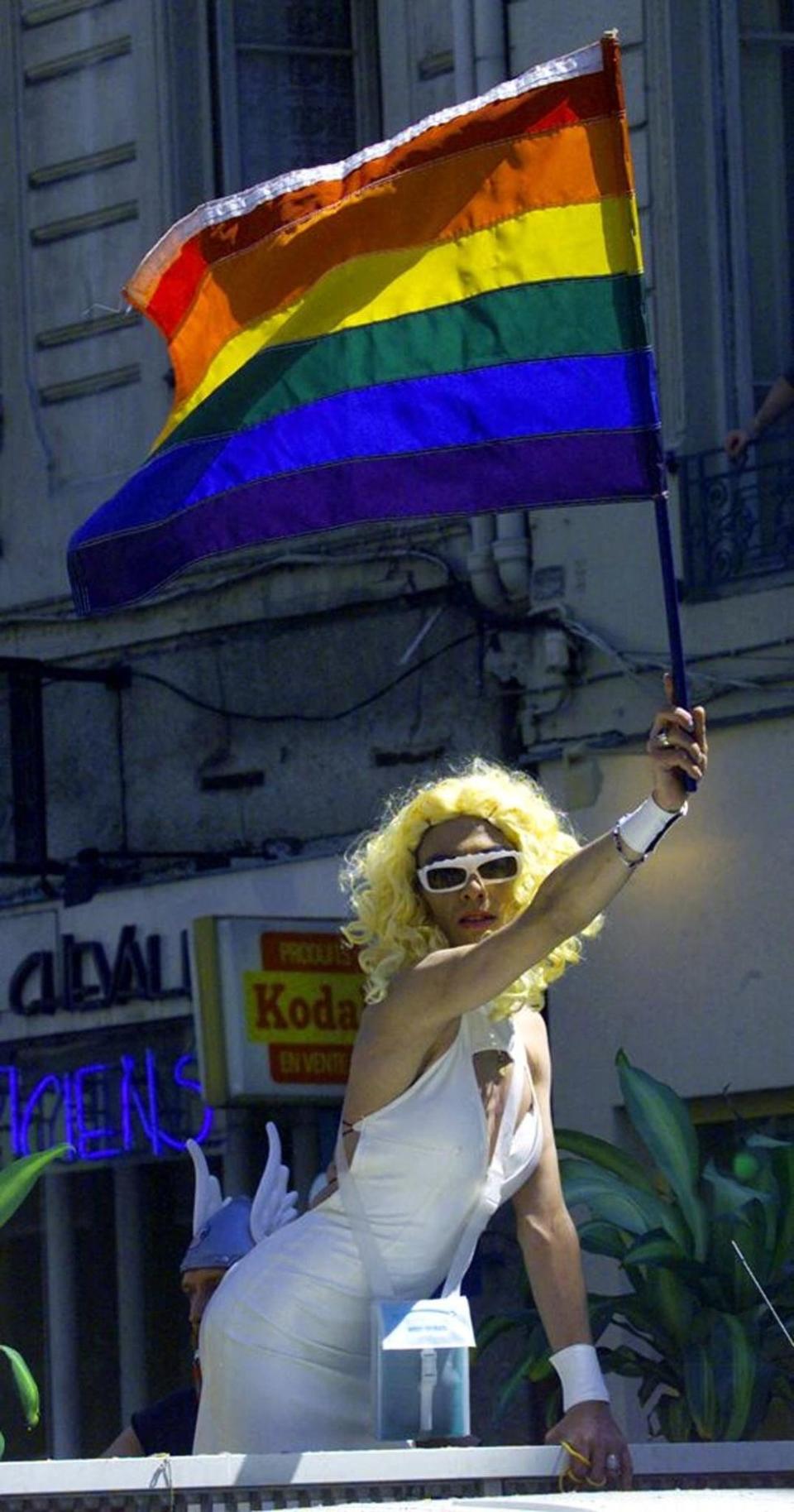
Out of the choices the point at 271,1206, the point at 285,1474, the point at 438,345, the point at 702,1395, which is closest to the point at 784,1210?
the point at 702,1395

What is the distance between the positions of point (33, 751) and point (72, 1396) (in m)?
2.74

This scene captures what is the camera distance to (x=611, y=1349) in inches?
350

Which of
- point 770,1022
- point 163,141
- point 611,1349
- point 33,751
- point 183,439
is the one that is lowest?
point 611,1349

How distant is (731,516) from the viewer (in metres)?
11.6

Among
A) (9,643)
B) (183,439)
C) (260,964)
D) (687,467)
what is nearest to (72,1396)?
(260,964)

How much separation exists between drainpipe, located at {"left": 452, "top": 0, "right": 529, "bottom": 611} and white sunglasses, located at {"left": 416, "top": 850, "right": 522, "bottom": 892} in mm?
6605

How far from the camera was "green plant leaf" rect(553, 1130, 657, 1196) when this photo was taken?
29.6ft

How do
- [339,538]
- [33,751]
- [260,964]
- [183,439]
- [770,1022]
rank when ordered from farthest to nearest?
[33,751] → [339,538] → [260,964] → [770,1022] → [183,439]

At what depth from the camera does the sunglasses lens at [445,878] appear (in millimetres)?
5398

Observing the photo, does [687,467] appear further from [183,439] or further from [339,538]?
[183,439]

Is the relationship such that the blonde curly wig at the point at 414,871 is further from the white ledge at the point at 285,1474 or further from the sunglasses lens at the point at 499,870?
the white ledge at the point at 285,1474

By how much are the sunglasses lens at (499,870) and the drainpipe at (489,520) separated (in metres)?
6.60

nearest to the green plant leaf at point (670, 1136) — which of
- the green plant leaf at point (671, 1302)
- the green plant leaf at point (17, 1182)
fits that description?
the green plant leaf at point (671, 1302)

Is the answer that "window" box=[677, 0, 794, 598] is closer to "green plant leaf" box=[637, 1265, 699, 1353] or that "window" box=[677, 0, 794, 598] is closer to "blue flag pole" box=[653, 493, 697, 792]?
"green plant leaf" box=[637, 1265, 699, 1353]
